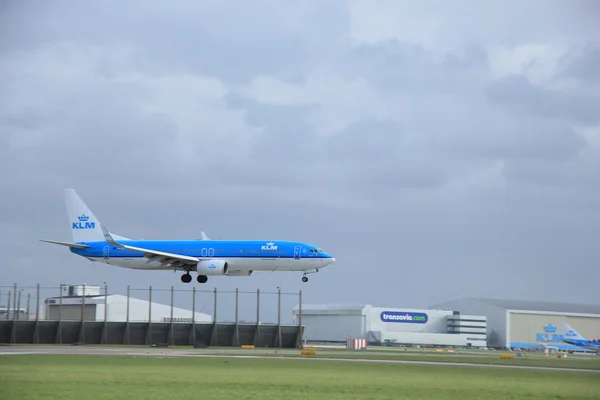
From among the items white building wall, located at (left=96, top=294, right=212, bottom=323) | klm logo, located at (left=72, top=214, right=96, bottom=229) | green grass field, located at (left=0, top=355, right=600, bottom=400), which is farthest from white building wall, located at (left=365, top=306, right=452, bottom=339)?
green grass field, located at (left=0, top=355, right=600, bottom=400)

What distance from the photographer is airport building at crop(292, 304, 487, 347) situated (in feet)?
526

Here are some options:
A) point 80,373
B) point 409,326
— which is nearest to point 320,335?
point 409,326

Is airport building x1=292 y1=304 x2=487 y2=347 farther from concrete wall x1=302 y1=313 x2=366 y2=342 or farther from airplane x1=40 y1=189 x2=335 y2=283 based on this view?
airplane x1=40 y1=189 x2=335 y2=283

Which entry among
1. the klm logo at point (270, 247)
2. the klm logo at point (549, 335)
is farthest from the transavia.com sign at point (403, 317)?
the klm logo at point (270, 247)

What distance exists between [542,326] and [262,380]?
14692 centimetres

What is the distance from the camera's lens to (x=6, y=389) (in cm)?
2944

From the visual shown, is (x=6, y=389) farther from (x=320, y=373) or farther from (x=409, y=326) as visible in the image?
(x=409, y=326)

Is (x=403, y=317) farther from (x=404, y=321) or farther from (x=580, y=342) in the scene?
(x=580, y=342)

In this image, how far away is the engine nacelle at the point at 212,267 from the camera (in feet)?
285

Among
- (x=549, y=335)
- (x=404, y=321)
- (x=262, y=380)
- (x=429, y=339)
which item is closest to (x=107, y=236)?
(x=262, y=380)

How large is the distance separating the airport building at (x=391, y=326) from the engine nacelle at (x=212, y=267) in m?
72.3

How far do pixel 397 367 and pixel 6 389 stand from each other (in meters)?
23.3

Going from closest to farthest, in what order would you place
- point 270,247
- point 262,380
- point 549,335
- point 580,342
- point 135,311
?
point 262,380, point 270,247, point 135,311, point 580,342, point 549,335

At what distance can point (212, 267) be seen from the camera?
285 feet
